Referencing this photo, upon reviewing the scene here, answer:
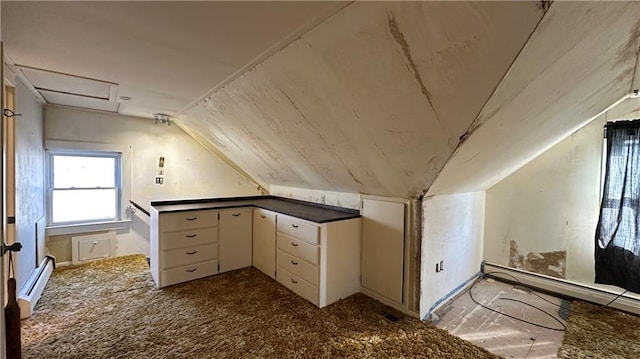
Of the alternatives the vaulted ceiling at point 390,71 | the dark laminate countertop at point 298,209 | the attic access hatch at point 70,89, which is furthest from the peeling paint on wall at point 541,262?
the attic access hatch at point 70,89

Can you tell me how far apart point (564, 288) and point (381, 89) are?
10.4 ft

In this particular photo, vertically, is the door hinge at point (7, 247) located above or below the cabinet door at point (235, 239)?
above

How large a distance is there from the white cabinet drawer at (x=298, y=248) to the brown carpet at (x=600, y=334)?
2022mm

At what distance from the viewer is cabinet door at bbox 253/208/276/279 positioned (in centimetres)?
330

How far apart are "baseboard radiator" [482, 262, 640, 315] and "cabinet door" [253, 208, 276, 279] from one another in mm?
2753

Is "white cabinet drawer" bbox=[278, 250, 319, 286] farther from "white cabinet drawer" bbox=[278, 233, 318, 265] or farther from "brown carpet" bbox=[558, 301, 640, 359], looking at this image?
"brown carpet" bbox=[558, 301, 640, 359]

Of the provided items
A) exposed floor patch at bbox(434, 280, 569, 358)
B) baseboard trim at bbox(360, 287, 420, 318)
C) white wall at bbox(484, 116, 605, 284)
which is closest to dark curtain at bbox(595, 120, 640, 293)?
white wall at bbox(484, 116, 605, 284)

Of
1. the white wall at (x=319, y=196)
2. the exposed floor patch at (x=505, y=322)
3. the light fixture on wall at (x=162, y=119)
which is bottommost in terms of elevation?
the exposed floor patch at (x=505, y=322)

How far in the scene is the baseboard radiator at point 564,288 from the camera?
268 cm

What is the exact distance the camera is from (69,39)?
1.79 metres

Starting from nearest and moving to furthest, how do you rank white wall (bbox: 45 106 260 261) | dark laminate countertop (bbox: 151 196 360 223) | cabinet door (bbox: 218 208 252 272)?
dark laminate countertop (bbox: 151 196 360 223)
cabinet door (bbox: 218 208 252 272)
white wall (bbox: 45 106 260 261)

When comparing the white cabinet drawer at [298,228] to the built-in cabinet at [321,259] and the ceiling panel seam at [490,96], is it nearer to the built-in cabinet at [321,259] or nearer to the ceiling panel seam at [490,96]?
the built-in cabinet at [321,259]

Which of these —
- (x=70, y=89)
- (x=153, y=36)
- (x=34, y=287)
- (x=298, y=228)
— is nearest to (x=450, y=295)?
(x=298, y=228)

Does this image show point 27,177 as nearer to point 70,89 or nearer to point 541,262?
point 70,89
